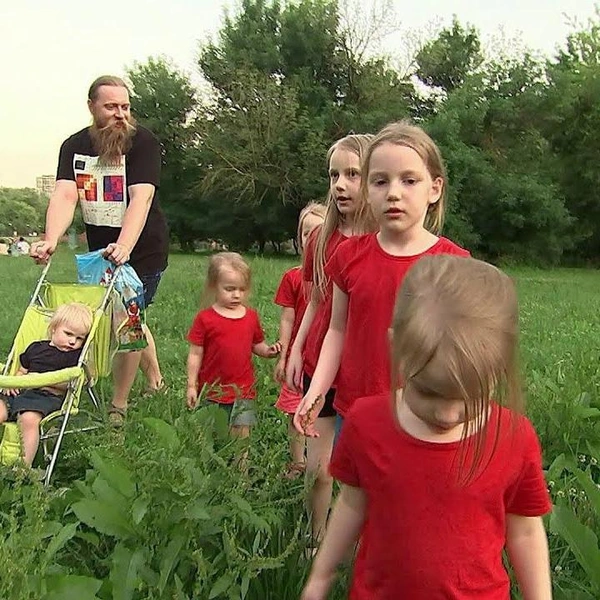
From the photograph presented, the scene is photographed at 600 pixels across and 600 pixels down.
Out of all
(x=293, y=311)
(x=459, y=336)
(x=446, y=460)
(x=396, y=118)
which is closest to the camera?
(x=459, y=336)

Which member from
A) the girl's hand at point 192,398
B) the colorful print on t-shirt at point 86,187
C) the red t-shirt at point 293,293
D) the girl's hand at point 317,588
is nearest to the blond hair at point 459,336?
the girl's hand at point 317,588

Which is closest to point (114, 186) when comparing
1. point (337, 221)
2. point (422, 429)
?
Answer: point (337, 221)

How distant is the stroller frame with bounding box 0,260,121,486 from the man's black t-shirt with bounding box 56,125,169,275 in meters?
0.45

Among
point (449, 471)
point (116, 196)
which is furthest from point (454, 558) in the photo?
point (116, 196)

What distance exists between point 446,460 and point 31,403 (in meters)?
2.73

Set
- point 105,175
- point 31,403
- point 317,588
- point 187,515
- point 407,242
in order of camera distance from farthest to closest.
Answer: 1. point 105,175
2. point 31,403
3. point 407,242
4. point 187,515
5. point 317,588

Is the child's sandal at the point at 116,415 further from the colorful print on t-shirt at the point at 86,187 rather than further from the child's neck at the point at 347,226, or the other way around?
the child's neck at the point at 347,226

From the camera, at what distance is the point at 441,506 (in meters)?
1.75

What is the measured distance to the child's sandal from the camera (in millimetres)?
3863

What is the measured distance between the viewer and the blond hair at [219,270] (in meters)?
4.55

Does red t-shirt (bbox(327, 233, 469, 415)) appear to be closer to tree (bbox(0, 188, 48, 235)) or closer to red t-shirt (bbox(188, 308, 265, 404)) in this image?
red t-shirt (bbox(188, 308, 265, 404))

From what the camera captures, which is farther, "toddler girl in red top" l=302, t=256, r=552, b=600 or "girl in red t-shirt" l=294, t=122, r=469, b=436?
"girl in red t-shirt" l=294, t=122, r=469, b=436

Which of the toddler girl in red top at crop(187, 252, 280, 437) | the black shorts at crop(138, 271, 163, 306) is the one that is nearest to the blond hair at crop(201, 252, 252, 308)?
the toddler girl in red top at crop(187, 252, 280, 437)

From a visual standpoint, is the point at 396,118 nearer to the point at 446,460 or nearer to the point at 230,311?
the point at 230,311
